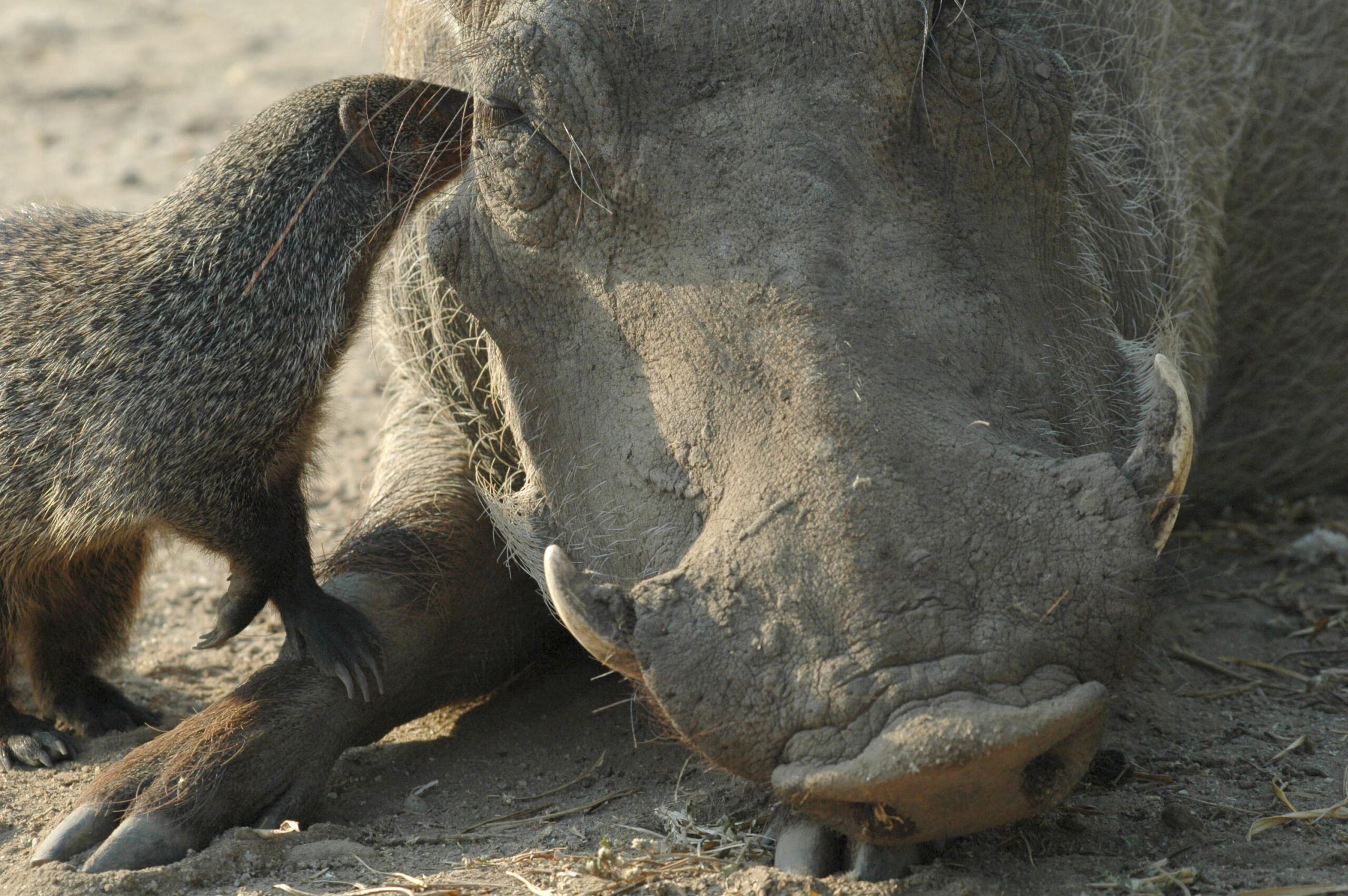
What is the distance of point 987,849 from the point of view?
2459mm

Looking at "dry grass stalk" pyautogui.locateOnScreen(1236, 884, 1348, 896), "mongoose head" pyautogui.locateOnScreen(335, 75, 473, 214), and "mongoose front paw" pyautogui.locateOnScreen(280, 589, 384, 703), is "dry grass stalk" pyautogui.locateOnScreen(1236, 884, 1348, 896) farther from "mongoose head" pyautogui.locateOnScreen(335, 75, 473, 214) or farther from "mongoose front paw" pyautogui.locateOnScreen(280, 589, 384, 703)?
"mongoose head" pyautogui.locateOnScreen(335, 75, 473, 214)

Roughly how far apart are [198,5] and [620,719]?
30.8 ft

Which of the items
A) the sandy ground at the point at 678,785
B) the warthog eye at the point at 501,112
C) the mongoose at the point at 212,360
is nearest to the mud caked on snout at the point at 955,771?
the sandy ground at the point at 678,785

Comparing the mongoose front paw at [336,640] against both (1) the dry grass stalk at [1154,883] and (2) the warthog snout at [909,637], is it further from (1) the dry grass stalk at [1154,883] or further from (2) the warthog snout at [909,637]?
(1) the dry grass stalk at [1154,883]

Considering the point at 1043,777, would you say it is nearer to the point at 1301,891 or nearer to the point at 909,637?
the point at 909,637

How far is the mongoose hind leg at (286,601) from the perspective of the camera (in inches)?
127

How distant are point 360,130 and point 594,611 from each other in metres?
1.50

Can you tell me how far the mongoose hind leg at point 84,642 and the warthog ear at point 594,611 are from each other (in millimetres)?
1625

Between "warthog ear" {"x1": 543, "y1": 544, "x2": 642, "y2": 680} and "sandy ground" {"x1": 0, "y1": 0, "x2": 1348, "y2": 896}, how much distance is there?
17.0 inches

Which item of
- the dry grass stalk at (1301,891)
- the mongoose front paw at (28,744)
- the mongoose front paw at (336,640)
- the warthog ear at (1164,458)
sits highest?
the warthog ear at (1164,458)

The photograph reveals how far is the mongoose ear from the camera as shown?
3350 mm

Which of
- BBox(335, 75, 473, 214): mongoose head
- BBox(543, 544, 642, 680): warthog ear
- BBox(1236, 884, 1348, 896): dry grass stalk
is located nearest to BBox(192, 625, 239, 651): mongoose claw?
BBox(335, 75, 473, 214): mongoose head

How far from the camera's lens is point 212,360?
3.23 metres

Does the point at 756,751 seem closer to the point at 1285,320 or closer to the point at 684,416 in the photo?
the point at 684,416
